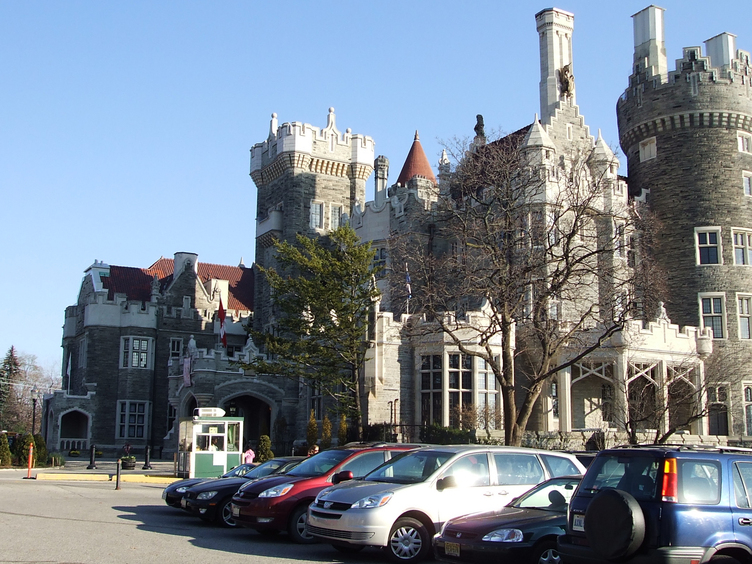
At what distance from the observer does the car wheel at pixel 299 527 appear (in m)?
13.0

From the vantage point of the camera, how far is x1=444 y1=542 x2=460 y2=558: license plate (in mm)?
9938

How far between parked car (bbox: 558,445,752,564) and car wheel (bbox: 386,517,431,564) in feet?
9.19

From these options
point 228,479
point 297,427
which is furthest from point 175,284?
point 228,479

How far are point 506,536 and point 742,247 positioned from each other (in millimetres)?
28222

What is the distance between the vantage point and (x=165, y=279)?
5259cm

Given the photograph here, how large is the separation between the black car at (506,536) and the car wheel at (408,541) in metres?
0.46

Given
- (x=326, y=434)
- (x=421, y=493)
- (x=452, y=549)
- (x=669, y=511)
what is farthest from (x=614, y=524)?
(x=326, y=434)

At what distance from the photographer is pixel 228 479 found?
1641cm

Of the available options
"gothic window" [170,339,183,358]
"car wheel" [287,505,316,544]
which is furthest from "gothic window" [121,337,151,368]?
"car wheel" [287,505,316,544]

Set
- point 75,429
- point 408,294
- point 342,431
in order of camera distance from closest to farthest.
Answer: point 408,294
point 342,431
point 75,429

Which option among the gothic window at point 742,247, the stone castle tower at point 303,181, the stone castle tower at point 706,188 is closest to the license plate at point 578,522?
the stone castle tower at point 706,188

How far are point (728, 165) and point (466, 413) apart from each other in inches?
639

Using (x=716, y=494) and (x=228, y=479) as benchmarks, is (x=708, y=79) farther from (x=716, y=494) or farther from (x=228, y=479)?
(x=716, y=494)

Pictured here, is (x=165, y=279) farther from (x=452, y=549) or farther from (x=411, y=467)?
(x=452, y=549)
